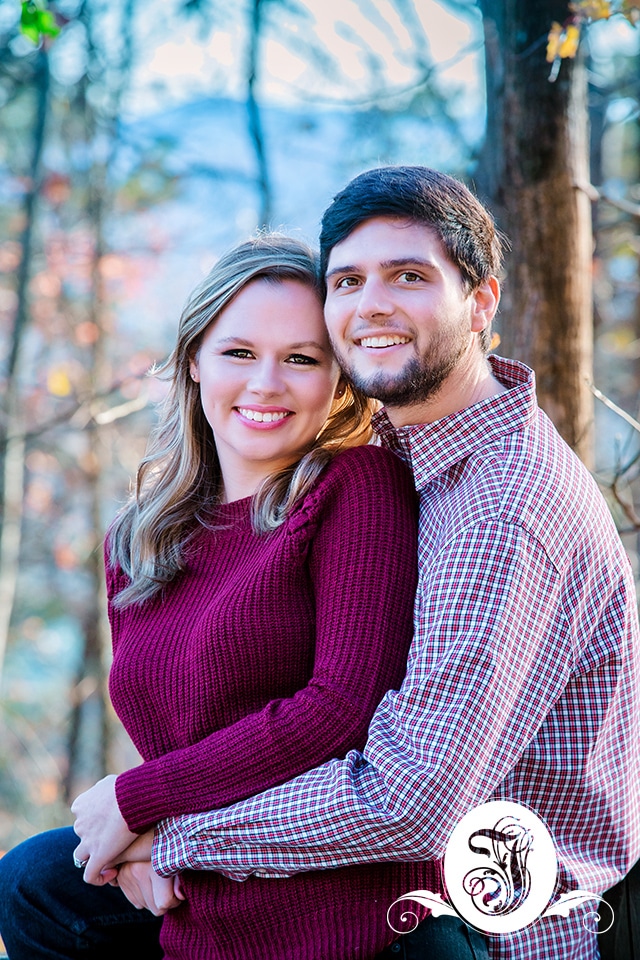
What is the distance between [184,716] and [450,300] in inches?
41.2

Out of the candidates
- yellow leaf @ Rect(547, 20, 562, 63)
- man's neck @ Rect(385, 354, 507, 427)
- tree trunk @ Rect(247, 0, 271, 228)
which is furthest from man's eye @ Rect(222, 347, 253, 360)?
tree trunk @ Rect(247, 0, 271, 228)

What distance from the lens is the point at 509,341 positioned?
2.96m

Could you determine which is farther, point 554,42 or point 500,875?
point 554,42

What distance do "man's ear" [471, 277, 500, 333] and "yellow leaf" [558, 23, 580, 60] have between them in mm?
948

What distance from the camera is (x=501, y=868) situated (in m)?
1.78

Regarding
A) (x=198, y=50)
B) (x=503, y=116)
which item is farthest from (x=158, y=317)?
(x=503, y=116)

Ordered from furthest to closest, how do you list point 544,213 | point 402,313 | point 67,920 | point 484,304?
point 544,213
point 67,920
point 484,304
point 402,313

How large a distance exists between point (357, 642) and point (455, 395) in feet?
1.90

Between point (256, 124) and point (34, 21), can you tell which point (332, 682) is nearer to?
point (34, 21)

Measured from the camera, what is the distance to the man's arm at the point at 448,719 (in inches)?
66.2

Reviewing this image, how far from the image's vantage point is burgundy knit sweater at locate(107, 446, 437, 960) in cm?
184

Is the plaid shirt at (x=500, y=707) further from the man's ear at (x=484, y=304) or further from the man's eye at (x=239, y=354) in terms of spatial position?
the man's eye at (x=239, y=354)

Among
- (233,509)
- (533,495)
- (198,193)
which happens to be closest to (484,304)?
(533,495)

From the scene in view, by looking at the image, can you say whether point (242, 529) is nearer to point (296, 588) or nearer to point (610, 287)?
point (296, 588)
